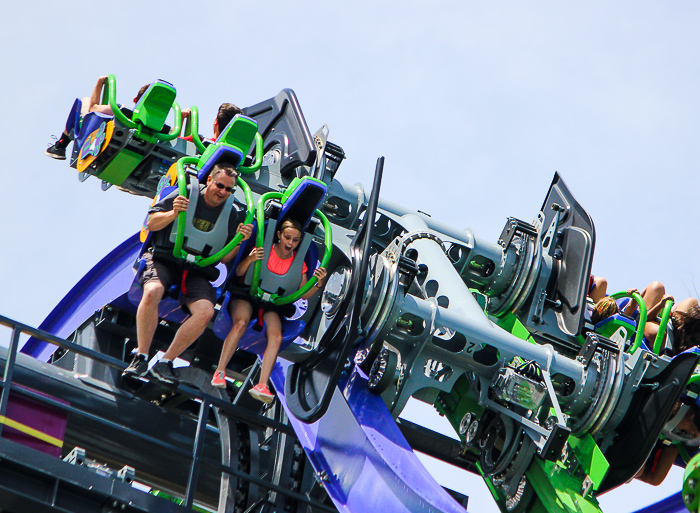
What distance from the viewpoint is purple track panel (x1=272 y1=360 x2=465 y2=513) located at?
820 cm

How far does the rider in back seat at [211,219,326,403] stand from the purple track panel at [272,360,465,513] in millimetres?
594

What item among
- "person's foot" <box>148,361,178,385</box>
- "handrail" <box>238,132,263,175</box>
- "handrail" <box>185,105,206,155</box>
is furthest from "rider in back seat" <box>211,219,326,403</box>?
"handrail" <box>185,105,206,155</box>

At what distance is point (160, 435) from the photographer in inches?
387

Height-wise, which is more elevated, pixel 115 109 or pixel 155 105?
pixel 155 105

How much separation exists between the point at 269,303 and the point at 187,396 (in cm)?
103

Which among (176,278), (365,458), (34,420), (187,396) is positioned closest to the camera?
(34,420)

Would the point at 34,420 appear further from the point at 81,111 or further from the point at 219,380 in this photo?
the point at 81,111

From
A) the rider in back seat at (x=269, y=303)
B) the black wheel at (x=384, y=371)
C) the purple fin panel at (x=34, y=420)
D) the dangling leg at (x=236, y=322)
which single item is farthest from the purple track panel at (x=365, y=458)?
the purple fin panel at (x=34, y=420)

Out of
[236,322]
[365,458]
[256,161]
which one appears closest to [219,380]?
[236,322]

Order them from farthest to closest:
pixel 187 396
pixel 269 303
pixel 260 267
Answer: pixel 187 396 → pixel 269 303 → pixel 260 267

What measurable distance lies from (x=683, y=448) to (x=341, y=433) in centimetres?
363

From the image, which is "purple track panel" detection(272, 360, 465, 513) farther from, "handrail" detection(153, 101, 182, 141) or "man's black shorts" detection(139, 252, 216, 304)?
"handrail" detection(153, 101, 182, 141)

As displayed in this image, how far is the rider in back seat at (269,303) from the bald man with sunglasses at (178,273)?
0.62ft

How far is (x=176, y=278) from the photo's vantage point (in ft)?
29.4
